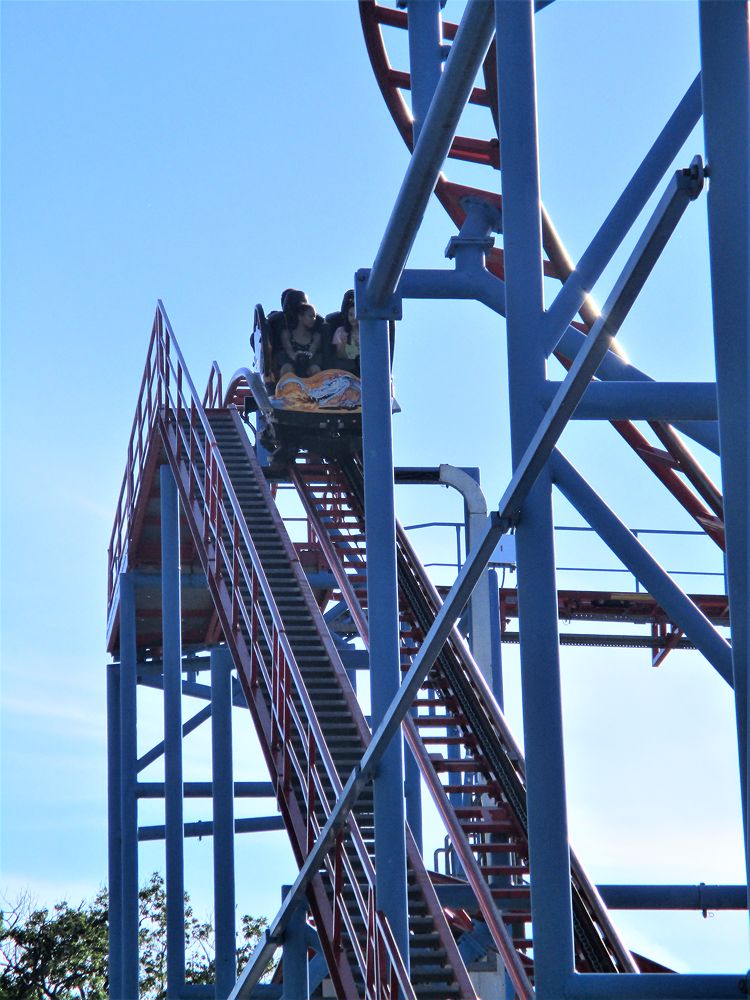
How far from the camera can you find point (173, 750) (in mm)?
15188

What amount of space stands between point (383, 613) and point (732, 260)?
4.67 metres

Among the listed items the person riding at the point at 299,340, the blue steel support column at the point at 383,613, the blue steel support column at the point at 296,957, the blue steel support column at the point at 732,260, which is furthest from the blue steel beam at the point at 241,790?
the blue steel support column at the point at 732,260

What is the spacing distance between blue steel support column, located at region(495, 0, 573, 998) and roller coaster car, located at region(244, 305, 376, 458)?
10.2 m

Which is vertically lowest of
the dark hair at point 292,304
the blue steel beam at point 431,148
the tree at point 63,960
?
the tree at point 63,960

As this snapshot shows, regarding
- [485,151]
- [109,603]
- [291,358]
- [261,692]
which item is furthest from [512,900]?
[109,603]

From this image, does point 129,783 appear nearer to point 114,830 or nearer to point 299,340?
point 114,830

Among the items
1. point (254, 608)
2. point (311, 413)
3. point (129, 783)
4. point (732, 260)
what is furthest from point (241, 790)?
point (732, 260)

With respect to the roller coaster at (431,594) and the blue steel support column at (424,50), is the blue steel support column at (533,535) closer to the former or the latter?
the roller coaster at (431,594)

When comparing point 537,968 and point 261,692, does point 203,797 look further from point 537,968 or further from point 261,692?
point 537,968

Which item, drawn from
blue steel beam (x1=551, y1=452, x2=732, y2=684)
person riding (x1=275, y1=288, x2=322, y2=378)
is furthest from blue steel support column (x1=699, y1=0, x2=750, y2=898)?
person riding (x1=275, y1=288, x2=322, y2=378)

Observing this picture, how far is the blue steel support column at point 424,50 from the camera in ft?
23.9

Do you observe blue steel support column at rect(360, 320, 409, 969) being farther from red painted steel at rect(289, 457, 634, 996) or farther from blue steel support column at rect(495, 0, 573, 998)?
blue steel support column at rect(495, 0, 573, 998)

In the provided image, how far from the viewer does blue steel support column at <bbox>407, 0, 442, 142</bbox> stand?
729cm

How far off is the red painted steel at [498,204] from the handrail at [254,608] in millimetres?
2524
